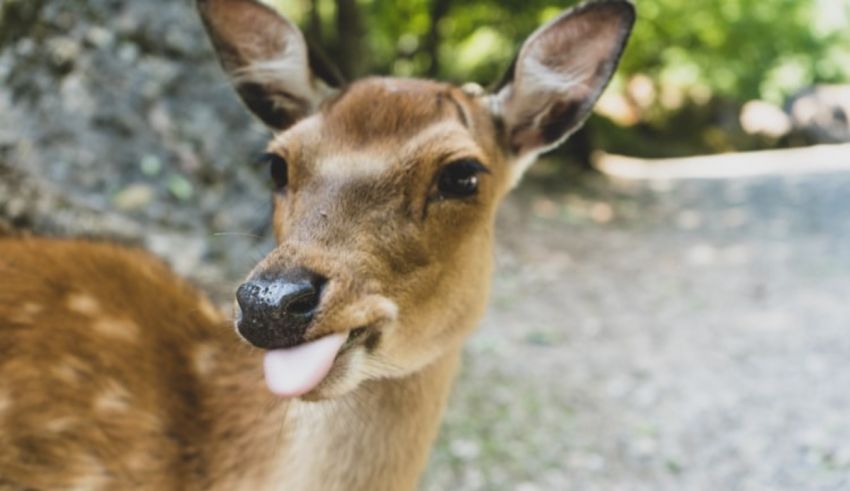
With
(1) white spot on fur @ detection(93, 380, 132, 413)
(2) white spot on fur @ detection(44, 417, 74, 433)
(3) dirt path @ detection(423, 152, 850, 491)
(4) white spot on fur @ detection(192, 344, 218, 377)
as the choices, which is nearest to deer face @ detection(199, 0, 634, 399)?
(4) white spot on fur @ detection(192, 344, 218, 377)

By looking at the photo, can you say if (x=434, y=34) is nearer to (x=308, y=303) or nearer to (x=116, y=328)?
(x=116, y=328)

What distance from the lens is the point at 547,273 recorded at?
381 inches

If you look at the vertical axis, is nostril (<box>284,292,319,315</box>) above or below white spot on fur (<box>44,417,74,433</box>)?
above

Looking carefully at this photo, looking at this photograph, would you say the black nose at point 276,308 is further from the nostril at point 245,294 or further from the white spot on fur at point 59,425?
the white spot on fur at point 59,425

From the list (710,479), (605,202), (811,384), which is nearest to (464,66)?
(605,202)

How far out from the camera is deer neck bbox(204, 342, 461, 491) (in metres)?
3.01

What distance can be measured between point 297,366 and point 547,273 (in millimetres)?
7435

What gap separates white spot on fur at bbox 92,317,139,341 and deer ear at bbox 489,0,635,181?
1.50 m

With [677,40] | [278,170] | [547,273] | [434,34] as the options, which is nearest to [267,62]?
[278,170]

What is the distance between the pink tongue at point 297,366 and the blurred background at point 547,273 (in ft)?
5.33

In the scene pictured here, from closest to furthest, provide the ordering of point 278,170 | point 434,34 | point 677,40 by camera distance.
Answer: point 278,170 < point 434,34 < point 677,40

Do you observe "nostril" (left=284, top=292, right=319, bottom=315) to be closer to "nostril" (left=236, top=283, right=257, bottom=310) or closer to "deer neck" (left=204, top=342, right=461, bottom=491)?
"nostril" (left=236, top=283, right=257, bottom=310)

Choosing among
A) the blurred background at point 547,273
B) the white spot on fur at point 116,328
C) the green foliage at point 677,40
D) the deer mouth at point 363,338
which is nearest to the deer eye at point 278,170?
the deer mouth at point 363,338

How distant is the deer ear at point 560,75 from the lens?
338 cm
